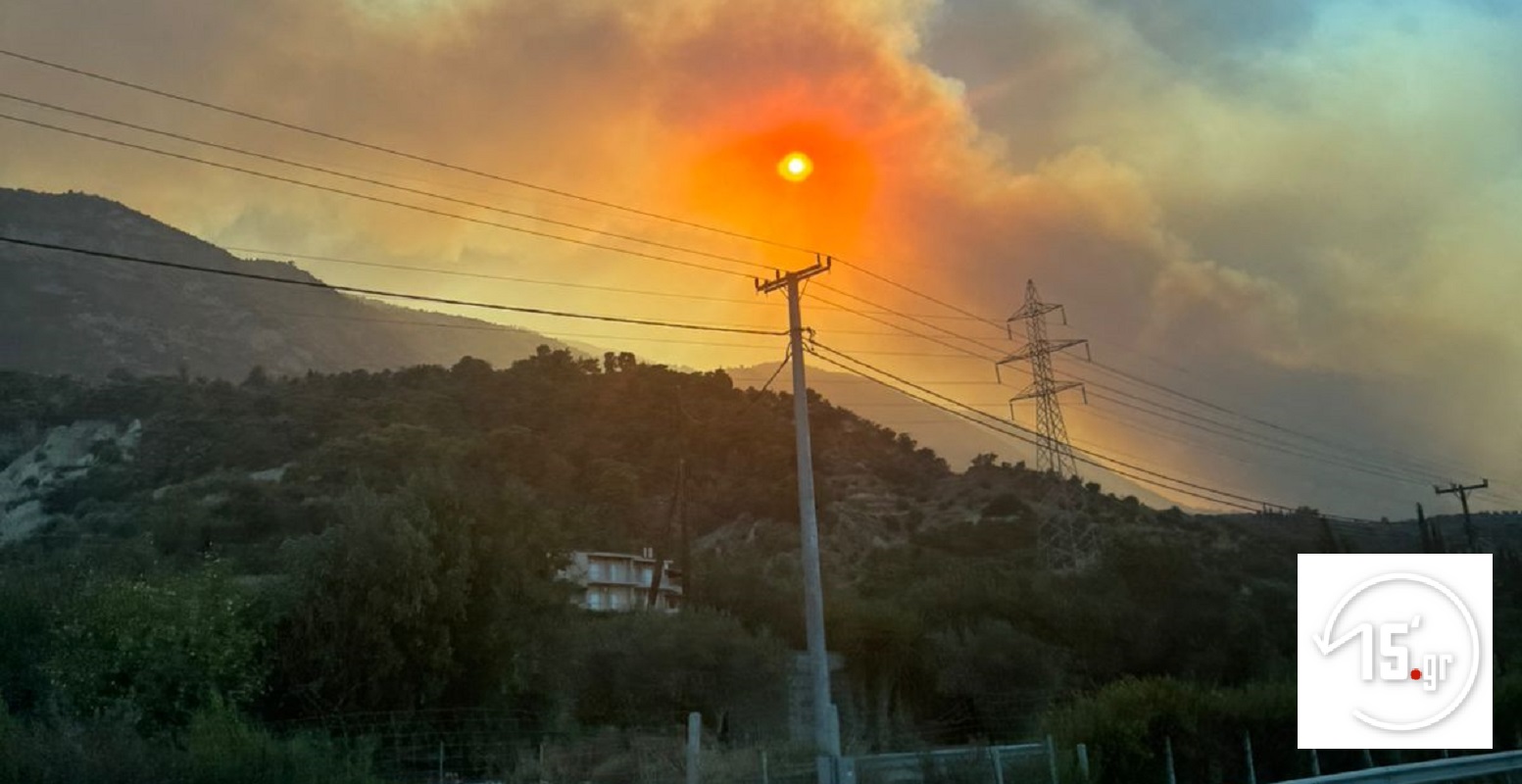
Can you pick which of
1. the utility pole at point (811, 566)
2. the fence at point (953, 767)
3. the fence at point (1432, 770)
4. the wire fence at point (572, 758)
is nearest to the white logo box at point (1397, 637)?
the fence at point (1432, 770)

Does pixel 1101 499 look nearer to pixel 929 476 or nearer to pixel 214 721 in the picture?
pixel 929 476

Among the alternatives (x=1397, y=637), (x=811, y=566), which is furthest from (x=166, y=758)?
(x=1397, y=637)

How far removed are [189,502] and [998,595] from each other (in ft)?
151

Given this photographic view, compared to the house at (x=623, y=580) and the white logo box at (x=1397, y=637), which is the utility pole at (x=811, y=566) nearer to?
the white logo box at (x=1397, y=637)

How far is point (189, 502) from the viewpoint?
224ft

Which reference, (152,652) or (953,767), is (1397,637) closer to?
(953,767)

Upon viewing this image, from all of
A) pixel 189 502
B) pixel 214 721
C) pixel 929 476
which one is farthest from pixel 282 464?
pixel 214 721

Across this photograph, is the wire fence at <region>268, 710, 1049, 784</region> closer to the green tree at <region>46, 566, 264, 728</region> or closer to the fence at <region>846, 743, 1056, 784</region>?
the fence at <region>846, 743, 1056, 784</region>

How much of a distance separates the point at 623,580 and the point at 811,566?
146 feet

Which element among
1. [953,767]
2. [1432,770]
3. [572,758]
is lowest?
[572,758]

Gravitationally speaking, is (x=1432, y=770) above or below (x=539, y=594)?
below

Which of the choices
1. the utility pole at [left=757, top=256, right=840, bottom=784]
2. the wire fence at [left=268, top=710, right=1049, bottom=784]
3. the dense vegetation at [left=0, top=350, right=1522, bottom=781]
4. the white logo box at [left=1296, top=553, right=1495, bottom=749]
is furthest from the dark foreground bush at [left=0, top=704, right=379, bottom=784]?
the white logo box at [left=1296, top=553, right=1495, bottom=749]

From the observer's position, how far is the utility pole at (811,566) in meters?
23.2

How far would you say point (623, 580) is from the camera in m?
68.4
